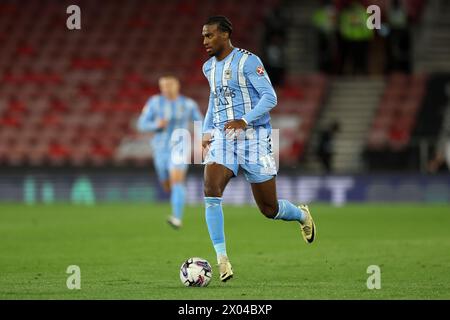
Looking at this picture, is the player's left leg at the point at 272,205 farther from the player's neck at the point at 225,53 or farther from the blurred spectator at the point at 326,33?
the blurred spectator at the point at 326,33

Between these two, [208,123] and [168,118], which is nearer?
[208,123]

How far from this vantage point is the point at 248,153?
10.1 metres

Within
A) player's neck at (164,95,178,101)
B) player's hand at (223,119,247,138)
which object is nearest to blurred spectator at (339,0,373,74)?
player's neck at (164,95,178,101)

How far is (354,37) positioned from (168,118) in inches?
502

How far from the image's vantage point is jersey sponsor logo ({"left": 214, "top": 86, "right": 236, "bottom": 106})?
1011 cm

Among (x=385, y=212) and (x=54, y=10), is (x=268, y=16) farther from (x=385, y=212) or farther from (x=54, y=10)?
(x=385, y=212)

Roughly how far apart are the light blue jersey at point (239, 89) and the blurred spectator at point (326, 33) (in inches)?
765

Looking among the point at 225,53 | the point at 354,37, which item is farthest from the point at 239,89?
the point at 354,37

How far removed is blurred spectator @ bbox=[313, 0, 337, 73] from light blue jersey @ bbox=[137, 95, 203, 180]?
12164mm

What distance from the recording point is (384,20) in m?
29.2

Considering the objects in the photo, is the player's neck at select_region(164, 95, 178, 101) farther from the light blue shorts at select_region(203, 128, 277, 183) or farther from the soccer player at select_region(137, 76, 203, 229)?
the light blue shorts at select_region(203, 128, 277, 183)
